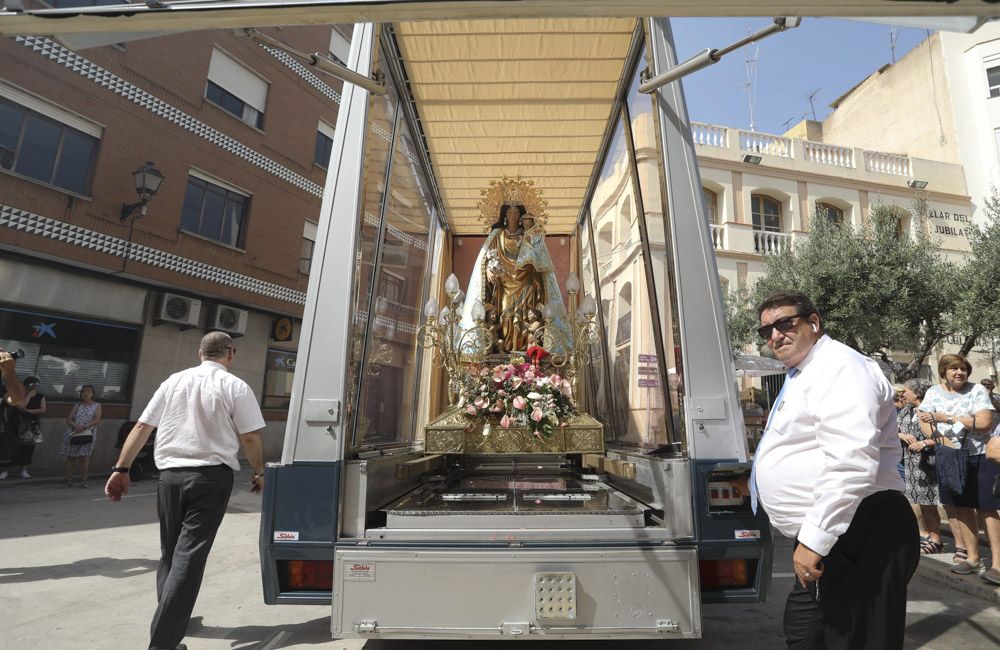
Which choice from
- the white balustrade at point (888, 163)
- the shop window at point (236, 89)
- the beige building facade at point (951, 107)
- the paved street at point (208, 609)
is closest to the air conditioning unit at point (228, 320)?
the shop window at point (236, 89)

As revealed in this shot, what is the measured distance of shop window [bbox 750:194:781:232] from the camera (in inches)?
694

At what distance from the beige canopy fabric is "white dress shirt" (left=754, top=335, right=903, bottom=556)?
2631 millimetres

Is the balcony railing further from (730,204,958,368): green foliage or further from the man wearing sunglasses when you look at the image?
the man wearing sunglasses

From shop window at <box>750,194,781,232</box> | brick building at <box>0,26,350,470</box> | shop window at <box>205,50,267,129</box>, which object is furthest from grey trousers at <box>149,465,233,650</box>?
shop window at <box>750,194,781,232</box>

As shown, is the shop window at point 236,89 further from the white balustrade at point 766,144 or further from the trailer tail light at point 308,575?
the white balustrade at point 766,144

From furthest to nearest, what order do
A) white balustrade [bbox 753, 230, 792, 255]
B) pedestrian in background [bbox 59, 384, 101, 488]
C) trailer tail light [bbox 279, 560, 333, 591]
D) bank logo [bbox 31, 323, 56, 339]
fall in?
white balustrade [bbox 753, 230, 792, 255] < bank logo [bbox 31, 323, 56, 339] < pedestrian in background [bbox 59, 384, 101, 488] < trailer tail light [bbox 279, 560, 333, 591]

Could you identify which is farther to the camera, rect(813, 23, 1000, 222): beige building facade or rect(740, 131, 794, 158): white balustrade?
rect(813, 23, 1000, 222): beige building facade

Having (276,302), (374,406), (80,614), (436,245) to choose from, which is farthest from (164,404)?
(276,302)

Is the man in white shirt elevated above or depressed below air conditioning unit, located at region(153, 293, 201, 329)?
below

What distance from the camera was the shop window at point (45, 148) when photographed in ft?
32.3

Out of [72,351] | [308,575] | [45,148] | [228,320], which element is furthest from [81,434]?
[308,575]

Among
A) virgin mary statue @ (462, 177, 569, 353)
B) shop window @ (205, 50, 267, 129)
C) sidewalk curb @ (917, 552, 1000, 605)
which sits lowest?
sidewalk curb @ (917, 552, 1000, 605)

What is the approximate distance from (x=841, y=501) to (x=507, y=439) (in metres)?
2.57

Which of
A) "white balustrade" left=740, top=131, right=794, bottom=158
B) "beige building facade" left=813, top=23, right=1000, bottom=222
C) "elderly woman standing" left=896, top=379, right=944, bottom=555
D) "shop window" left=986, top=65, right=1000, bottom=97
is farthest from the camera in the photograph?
"shop window" left=986, top=65, right=1000, bottom=97
